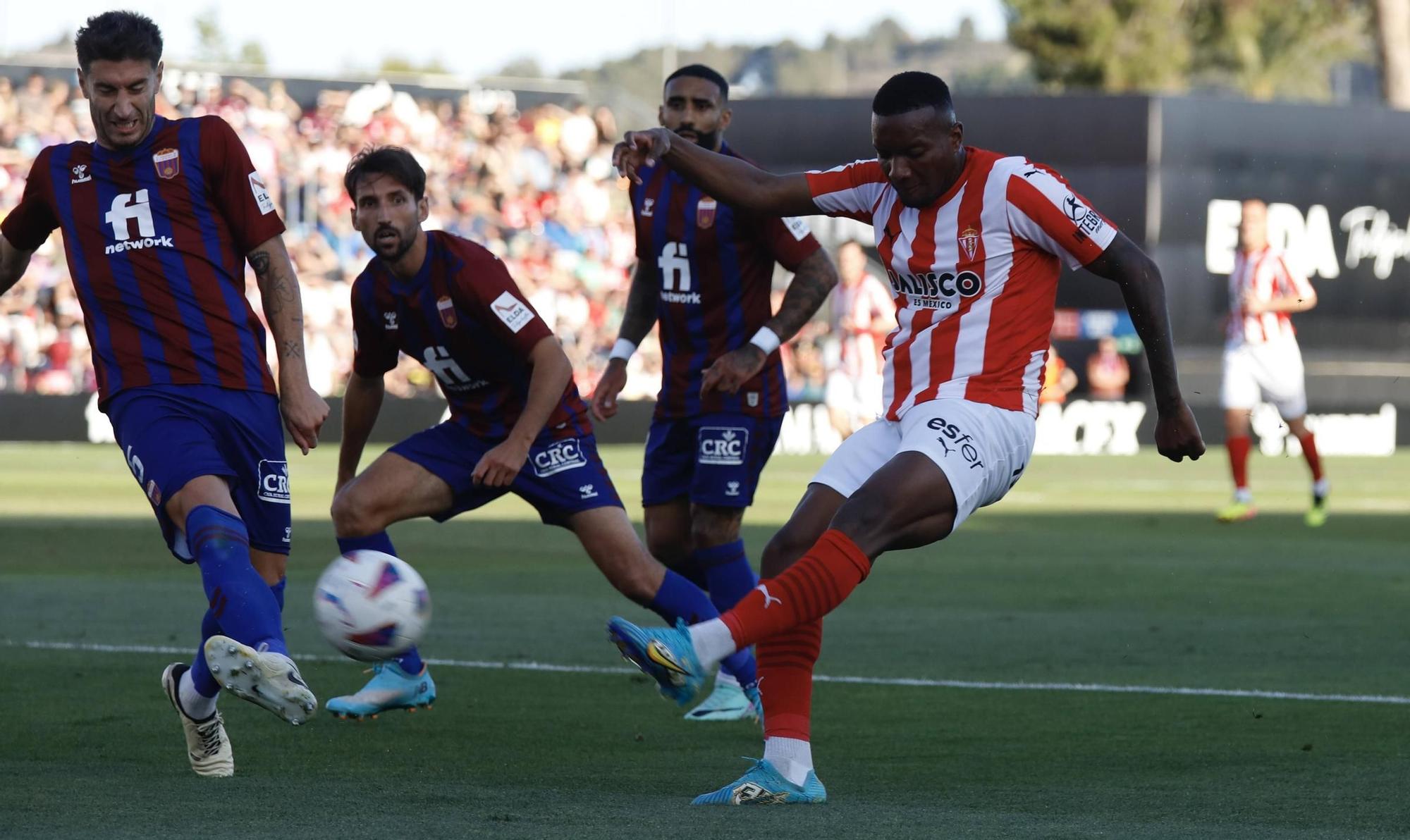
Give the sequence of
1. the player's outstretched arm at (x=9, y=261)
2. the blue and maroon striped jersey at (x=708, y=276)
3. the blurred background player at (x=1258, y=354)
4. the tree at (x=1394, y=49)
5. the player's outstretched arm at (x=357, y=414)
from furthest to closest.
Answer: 1. the tree at (x=1394, y=49)
2. the blurred background player at (x=1258, y=354)
3. the blue and maroon striped jersey at (x=708, y=276)
4. the player's outstretched arm at (x=357, y=414)
5. the player's outstretched arm at (x=9, y=261)

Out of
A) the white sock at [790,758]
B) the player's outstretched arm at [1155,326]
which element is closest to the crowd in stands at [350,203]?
the player's outstretched arm at [1155,326]

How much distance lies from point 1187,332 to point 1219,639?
773 inches

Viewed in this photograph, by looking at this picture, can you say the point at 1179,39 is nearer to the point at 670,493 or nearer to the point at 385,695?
the point at 670,493

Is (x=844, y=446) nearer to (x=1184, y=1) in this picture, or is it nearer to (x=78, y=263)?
(x=78, y=263)

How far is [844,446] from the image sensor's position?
5.77m

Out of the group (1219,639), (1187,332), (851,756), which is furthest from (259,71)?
(851,756)

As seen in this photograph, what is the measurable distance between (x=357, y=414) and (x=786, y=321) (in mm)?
1558

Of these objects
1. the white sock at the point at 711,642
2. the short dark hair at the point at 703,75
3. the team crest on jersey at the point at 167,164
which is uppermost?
the short dark hair at the point at 703,75

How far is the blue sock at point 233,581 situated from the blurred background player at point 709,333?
246cm

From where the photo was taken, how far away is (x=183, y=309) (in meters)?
5.79

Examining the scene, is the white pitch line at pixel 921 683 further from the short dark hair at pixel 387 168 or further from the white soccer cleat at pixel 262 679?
the white soccer cleat at pixel 262 679

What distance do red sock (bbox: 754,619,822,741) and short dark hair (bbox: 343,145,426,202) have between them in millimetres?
2111

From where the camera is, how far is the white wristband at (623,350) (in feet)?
26.6

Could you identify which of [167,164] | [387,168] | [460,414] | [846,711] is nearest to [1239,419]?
[846,711]
